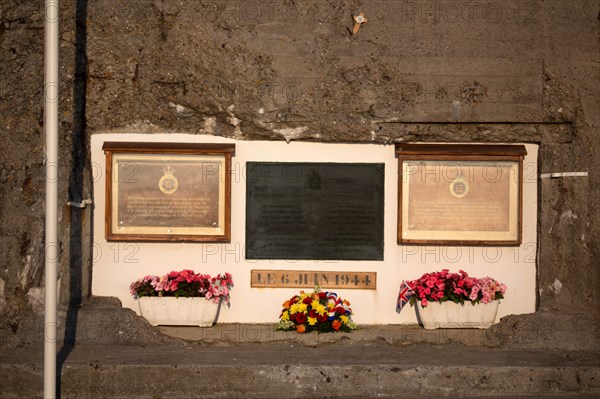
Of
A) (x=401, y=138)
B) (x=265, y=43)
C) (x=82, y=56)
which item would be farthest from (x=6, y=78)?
(x=401, y=138)

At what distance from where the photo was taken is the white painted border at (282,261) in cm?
830

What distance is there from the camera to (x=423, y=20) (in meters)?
8.17

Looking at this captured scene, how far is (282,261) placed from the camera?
8.30 metres

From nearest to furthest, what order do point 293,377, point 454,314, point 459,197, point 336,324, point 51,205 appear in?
point 51,205, point 293,377, point 336,324, point 454,314, point 459,197

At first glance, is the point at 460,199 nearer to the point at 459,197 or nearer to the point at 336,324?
the point at 459,197

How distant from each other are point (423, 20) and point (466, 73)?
628 millimetres

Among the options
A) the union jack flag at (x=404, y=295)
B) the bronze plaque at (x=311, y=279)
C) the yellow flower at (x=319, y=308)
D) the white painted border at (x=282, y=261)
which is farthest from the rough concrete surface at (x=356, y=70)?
the yellow flower at (x=319, y=308)

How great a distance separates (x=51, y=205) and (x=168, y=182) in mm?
2286

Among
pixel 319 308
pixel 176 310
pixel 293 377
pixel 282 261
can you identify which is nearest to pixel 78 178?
pixel 176 310

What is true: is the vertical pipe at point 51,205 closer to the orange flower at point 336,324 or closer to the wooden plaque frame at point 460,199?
the orange flower at point 336,324

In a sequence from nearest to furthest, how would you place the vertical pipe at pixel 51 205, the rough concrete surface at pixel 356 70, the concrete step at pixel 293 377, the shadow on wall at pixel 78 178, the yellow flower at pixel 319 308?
the vertical pipe at pixel 51 205
the concrete step at pixel 293 377
the yellow flower at pixel 319 308
the shadow on wall at pixel 78 178
the rough concrete surface at pixel 356 70

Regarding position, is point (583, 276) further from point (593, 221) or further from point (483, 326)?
point (483, 326)

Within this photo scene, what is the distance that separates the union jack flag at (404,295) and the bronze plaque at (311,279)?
257mm

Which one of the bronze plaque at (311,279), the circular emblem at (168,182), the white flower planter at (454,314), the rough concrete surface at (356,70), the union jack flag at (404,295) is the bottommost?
the white flower planter at (454,314)
